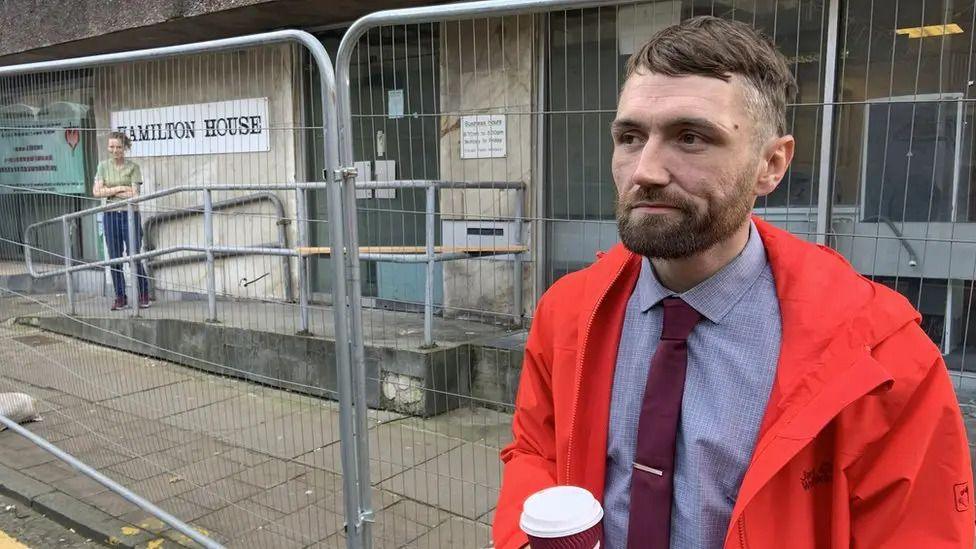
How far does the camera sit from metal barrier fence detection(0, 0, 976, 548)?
8.18 ft

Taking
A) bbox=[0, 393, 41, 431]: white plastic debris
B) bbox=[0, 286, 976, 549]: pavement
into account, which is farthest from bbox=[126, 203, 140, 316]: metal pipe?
bbox=[0, 393, 41, 431]: white plastic debris

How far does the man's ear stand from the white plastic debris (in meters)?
5.40

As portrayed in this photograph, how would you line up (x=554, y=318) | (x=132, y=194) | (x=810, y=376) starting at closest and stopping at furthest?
(x=810, y=376) → (x=554, y=318) → (x=132, y=194)

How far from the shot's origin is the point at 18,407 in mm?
5133

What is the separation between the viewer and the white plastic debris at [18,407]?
16.7 ft

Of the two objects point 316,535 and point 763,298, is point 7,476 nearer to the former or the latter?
point 316,535

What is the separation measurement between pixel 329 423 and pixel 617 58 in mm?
2280

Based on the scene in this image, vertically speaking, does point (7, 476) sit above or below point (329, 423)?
below

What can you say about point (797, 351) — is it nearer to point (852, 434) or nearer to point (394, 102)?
point (852, 434)

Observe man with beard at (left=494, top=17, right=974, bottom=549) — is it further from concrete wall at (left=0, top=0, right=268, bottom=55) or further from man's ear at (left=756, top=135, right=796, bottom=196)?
concrete wall at (left=0, top=0, right=268, bottom=55)

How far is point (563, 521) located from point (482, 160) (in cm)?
170

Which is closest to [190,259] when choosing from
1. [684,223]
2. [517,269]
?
[517,269]

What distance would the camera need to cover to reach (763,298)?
138 centimetres

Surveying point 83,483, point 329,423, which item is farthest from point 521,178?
point 83,483
